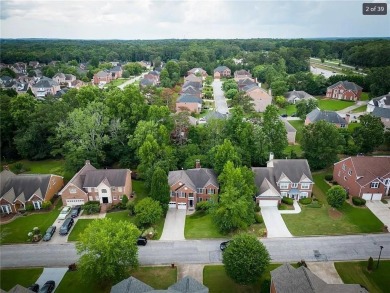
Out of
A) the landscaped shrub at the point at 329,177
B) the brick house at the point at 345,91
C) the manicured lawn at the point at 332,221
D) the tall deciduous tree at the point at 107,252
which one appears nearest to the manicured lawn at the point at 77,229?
the tall deciduous tree at the point at 107,252

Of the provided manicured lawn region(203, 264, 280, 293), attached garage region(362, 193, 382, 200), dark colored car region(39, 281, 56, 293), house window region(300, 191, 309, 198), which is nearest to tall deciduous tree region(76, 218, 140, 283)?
dark colored car region(39, 281, 56, 293)

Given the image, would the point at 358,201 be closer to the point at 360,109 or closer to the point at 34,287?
the point at 34,287

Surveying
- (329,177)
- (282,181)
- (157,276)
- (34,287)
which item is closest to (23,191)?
(34,287)

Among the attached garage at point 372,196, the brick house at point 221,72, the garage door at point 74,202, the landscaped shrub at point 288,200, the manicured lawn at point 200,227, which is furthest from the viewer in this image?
the brick house at point 221,72

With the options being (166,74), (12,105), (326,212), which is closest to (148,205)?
(326,212)

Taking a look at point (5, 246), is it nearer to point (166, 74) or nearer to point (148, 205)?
point (148, 205)

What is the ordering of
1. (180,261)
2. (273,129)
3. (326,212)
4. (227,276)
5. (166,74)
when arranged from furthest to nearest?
(166,74), (273,129), (326,212), (180,261), (227,276)

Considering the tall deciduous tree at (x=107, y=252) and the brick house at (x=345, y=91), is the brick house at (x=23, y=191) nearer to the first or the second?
the tall deciduous tree at (x=107, y=252)
